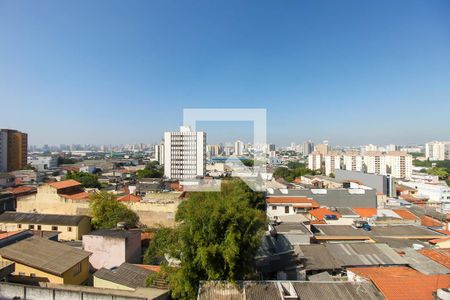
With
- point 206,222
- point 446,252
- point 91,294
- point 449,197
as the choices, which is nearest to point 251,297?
point 206,222

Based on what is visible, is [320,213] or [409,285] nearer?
[409,285]

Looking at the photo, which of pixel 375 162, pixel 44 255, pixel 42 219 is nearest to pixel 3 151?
pixel 42 219

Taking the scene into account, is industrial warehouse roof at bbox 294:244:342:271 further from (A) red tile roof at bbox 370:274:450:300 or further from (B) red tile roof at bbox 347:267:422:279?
(A) red tile roof at bbox 370:274:450:300

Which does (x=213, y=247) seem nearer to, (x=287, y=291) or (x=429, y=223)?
(x=287, y=291)

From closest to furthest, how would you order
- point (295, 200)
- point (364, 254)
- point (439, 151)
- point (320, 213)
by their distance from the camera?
point (364, 254) < point (320, 213) < point (295, 200) < point (439, 151)

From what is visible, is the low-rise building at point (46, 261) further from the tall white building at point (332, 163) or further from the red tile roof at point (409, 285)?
the tall white building at point (332, 163)

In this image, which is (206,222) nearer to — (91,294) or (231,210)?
(231,210)

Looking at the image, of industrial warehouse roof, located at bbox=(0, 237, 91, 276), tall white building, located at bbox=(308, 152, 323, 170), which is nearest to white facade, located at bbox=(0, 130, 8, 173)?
industrial warehouse roof, located at bbox=(0, 237, 91, 276)

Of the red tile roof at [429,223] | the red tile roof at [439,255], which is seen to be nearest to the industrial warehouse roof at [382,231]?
the red tile roof at [429,223]
